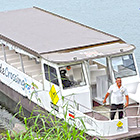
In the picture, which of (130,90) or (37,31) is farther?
(37,31)

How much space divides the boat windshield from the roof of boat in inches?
35.7

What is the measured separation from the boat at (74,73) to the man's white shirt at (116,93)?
0.36 metres

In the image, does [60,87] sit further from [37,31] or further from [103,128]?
[37,31]

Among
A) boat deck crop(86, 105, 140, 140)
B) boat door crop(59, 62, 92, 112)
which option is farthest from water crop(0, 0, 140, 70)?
boat door crop(59, 62, 92, 112)

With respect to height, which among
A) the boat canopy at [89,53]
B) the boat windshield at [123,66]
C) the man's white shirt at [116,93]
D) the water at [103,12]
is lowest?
the water at [103,12]

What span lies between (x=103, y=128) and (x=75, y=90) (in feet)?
4.87

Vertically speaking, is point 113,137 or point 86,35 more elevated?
point 86,35

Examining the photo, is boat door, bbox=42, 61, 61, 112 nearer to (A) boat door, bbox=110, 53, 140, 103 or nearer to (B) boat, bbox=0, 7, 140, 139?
(B) boat, bbox=0, 7, 140, 139

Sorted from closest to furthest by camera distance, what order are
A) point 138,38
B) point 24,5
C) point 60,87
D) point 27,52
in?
point 60,87, point 27,52, point 138,38, point 24,5

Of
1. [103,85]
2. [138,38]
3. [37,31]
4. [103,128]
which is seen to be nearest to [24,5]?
[138,38]

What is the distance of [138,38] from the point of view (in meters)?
24.7

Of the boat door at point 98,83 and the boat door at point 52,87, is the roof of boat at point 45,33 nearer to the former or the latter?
the boat door at point 52,87

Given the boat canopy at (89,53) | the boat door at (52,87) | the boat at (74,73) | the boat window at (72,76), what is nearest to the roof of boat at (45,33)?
the boat at (74,73)

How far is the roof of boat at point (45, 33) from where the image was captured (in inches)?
579
